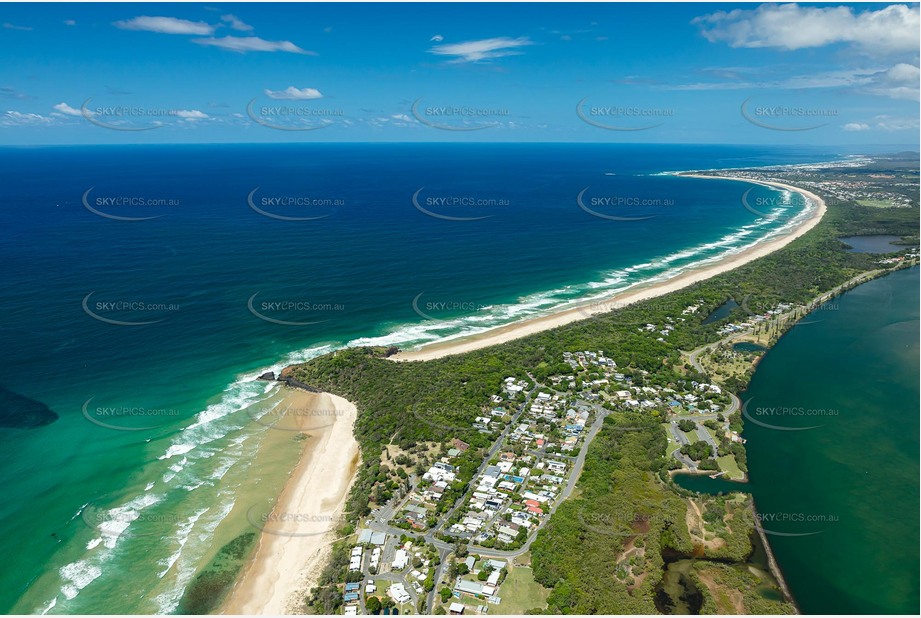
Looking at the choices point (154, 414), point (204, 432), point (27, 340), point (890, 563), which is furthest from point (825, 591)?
point (27, 340)

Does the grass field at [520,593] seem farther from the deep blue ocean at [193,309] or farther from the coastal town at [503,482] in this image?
the deep blue ocean at [193,309]

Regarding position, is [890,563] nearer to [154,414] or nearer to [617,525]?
[617,525]

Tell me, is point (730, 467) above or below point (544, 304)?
below

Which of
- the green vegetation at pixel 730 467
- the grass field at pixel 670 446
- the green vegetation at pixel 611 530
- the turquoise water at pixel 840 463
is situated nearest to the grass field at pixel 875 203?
the turquoise water at pixel 840 463

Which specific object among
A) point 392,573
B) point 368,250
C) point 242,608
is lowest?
point 242,608

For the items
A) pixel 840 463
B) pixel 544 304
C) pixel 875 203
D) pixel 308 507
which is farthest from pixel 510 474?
pixel 875 203

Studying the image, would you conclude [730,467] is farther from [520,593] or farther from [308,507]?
[308,507]

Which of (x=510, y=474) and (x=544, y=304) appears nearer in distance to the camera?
(x=510, y=474)
